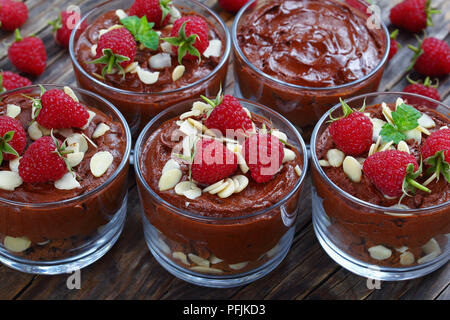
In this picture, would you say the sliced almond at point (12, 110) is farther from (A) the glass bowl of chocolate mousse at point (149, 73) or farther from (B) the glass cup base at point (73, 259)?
(B) the glass cup base at point (73, 259)

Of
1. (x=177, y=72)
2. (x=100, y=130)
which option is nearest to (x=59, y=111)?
(x=100, y=130)

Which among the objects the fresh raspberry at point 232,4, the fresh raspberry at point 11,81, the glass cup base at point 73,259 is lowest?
the glass cup base at point 73,259

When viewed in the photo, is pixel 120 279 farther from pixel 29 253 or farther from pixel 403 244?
pixel 403 244

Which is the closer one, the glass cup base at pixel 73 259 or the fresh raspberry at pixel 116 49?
the glass cup base at pixel 73 259

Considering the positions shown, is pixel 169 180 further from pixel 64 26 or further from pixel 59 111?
pixel 64 26

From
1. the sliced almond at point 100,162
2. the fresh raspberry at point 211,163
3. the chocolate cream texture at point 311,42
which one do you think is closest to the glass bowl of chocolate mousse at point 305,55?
the chocolate cream texture at point 311,42

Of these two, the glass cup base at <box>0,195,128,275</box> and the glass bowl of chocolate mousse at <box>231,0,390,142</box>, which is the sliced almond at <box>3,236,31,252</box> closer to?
the glass cup base at <box>0,195,128,275</box>
